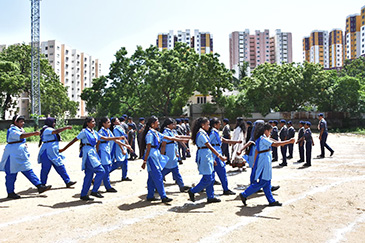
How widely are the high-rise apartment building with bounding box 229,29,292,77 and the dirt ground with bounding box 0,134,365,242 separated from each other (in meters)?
117

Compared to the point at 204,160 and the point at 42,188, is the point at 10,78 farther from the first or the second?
the point at 204,160

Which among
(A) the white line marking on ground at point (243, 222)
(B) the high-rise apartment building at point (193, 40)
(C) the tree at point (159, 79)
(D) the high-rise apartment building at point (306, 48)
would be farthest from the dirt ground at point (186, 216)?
(D) the high-rise apartment building at point (306, 48)

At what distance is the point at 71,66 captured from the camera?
301 ft

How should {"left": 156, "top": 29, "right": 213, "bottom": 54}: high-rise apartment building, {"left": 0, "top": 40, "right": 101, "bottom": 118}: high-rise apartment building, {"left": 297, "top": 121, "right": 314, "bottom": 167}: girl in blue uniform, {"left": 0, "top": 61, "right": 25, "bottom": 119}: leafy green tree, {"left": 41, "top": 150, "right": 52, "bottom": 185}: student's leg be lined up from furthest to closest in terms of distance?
{"left": 156, "top": 29, "right": 213, "bottom": 54}: high-rise apartment building
{"left": 0, "top": 40, "right": 101, "bottom": 118}: high-rise apartment building
{"left": 0, "top": 61, "right": 25, "bottom": 119}: leafy green tree
{"left": 297, "top": 121, "right": 314, "bottom": 167}: girl in blue uniform
{"left": 41, "top": 150, "right": 52, "bottom": 185}: student's leg

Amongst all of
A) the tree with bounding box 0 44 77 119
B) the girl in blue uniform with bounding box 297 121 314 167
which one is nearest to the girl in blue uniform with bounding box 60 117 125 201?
the girl in blue uniform with bounding box 297 121 314 167

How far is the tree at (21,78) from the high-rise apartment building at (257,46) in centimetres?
8629

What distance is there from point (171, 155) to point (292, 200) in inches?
105

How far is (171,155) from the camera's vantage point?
282 inches

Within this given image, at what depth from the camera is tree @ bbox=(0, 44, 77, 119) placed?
36.9 metres

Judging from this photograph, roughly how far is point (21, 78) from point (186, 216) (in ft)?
124

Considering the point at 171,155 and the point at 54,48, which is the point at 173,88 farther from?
the point at 54,48

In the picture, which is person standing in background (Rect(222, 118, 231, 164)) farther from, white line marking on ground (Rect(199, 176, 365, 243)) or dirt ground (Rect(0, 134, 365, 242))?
white line marking on ground (Rect(199, 176, 365, 243))

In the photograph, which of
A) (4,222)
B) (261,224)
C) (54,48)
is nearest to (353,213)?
(261,224)

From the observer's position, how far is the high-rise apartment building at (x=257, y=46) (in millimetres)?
120500
